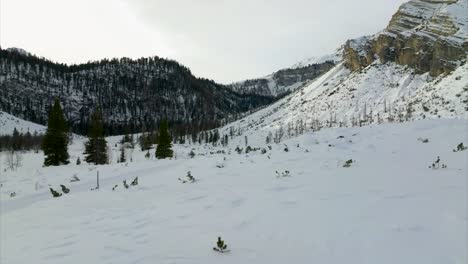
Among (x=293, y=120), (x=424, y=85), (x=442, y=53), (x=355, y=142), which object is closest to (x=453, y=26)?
(x=442, y=53)

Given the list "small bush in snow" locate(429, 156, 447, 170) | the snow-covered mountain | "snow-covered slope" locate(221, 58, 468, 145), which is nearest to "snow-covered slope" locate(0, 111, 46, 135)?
the snow-covered mountain

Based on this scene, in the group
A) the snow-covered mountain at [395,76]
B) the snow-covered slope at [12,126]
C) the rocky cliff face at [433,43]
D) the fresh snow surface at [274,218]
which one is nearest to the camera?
the fresh snow surface at [274,218]

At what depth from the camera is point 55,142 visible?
42.6 m

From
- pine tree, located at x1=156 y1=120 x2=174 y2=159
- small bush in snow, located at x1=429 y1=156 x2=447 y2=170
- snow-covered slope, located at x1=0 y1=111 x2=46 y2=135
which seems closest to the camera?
small bush in snow, located at x1=429 y1=156 x2=447 y2=170

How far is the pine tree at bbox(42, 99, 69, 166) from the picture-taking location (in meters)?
42.4

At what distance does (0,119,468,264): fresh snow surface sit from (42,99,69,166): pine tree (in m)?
31.3

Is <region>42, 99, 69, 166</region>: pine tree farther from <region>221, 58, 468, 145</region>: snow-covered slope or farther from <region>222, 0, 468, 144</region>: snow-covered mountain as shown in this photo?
<region>222, 0, 468, 144</region>: snow-covered mountain

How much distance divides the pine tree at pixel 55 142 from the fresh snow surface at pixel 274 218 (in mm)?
31293

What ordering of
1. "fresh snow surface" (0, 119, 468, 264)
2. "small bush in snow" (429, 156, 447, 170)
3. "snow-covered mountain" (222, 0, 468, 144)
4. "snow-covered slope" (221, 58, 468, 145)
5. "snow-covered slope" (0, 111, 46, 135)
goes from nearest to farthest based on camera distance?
1. "fresh snow surface" (0, 119, 468, 264)
2. "small bush in snow" (429, 156, 447, 170)
3. "snow-covered slope" (221, 58, 468, 145)
4. "snow-covered mountain" (222, 0, 468, 144)
5. "snow-covered slope" (0, 111, 46, 135)

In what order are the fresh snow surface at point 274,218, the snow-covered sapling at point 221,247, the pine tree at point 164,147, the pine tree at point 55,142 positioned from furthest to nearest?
the pine tree at point 164,147 < the pine tree at point 55,142 < the snow-covered sapling at point 221,247 < the fresh snow surface at point 274,218

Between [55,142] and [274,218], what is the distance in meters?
41.6

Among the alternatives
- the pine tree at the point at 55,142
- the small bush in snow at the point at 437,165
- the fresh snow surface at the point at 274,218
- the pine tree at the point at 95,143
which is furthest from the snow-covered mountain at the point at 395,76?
the fresh snow surface at the point at 274,218

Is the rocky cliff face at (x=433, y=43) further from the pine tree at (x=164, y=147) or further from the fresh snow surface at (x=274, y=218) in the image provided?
the fresh snow surface at (x=274, y=218)

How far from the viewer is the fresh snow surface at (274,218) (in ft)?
17.7
